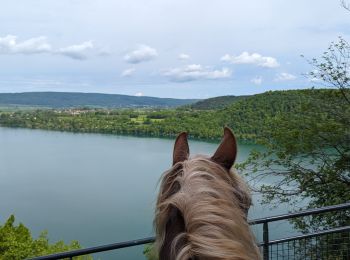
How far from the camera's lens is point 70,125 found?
7662cm

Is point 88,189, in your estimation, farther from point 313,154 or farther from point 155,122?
point 155,122

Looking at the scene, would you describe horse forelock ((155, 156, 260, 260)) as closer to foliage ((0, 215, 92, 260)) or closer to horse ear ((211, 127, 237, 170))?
horse ear ((211, 127, 237, 170))

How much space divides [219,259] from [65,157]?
4488 centimetres

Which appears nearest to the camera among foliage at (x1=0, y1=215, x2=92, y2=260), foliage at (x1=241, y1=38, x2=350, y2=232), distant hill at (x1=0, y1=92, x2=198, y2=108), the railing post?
the railing post

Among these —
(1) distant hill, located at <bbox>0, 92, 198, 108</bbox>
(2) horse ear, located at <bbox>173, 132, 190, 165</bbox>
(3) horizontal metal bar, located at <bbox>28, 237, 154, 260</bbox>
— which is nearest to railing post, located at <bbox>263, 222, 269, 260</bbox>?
(3) horizontal metal bar, located at <bbox>28, 237, 154, 260</bbox>

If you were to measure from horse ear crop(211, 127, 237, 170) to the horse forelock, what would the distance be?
3 centimetres

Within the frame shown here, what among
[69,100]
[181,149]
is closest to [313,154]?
[181,149]

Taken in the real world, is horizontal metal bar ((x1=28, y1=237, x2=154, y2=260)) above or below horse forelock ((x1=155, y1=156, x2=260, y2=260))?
below

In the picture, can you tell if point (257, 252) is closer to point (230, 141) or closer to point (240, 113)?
point (230, 141)

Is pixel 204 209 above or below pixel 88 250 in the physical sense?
above

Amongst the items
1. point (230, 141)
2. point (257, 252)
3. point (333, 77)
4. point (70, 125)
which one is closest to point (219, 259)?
point (257, 252)

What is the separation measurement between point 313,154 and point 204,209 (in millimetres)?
7798

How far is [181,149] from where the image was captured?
1150 mm

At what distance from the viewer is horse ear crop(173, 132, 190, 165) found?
3.71ft
